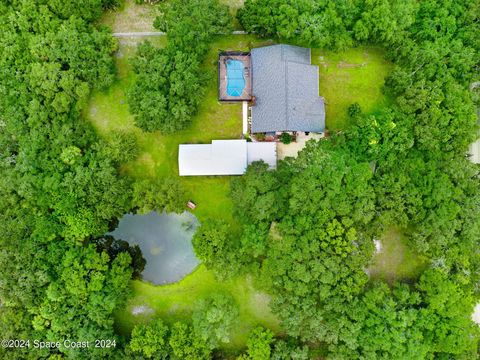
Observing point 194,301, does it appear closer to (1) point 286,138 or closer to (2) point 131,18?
(1) point 286,138

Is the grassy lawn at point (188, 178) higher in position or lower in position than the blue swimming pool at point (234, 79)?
lower

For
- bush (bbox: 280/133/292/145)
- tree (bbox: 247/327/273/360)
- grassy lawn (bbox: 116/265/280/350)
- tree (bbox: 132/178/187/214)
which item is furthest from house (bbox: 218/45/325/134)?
tree (bbox: 247/327/273/360)

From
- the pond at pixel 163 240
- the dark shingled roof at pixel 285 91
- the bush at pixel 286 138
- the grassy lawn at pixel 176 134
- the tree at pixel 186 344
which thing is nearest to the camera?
the tree at pixel 186 344

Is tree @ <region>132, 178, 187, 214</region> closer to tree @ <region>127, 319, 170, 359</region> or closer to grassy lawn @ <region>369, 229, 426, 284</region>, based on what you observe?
tree @ <region>127, 319, 170, 359</region>

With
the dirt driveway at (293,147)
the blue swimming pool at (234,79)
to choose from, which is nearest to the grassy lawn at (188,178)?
the blue swimming pool at (234,79)

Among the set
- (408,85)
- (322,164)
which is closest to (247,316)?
(322,164)

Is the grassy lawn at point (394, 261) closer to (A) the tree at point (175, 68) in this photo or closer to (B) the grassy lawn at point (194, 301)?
(B) the grassy lawn at point (194, 301)

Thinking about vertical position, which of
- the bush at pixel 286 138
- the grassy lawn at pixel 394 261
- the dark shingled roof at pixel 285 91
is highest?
the dark shingled roof at pixel 285 91
